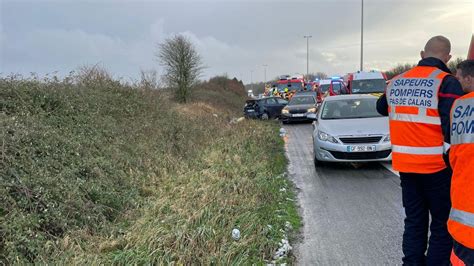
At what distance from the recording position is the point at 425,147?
10.5 feet

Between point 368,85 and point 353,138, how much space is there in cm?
1177

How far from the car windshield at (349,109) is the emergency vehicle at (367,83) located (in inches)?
369

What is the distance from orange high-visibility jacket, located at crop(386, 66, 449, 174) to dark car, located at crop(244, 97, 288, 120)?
18.4 m

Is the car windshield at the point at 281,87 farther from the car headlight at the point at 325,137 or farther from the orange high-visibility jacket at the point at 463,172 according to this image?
the orange high-visibility jacket at the point at 463,172

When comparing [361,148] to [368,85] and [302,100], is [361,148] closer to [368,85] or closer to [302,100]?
[368,85]

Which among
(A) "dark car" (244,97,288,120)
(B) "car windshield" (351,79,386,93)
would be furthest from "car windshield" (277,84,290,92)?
(B) "car windshield" (351,79,386,93)

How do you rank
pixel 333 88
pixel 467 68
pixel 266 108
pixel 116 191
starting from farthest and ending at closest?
pixel 333 88 → pixel 266 108 → pixel 116 191 → pixel 467 68

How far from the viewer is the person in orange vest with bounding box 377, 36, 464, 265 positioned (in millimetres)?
3139

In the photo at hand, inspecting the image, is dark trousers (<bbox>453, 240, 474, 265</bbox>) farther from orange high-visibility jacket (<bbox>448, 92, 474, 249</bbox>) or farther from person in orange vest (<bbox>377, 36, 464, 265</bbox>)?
person in orange vest (<bbox>377, 36, 464, 265</bbox>)

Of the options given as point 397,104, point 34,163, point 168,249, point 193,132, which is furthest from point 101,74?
point 397,104

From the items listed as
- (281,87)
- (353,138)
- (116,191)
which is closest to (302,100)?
(353,138)

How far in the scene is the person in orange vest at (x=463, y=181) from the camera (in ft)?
6.55

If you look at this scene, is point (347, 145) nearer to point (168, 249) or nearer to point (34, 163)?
point (168, 249)

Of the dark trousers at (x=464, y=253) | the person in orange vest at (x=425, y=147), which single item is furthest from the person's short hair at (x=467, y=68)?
the dark trousers at (x=464, y=253)
